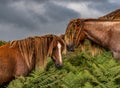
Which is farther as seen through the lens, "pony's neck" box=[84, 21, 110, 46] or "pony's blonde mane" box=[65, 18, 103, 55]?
"pony's neck" box=[84, 21, 110, 46]

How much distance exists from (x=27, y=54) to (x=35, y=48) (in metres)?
Answer: 0.28

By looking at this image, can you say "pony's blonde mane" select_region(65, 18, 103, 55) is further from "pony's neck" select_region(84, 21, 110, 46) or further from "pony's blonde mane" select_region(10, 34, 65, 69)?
"pony's blonde mane" select_region(10, 34, 65, 69)

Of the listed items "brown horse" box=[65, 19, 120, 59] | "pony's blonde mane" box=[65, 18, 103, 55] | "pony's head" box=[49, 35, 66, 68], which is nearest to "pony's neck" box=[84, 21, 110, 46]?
"brown horse" box=[65, 19, 120, 59]

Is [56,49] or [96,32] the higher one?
[96,32]

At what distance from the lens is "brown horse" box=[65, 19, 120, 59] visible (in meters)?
12.0

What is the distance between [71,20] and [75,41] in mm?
694

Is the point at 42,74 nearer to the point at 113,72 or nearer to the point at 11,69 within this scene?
the point at 113,72

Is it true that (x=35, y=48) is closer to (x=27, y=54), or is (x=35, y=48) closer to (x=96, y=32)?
(x=27, y=54)

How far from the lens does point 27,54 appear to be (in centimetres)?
1053

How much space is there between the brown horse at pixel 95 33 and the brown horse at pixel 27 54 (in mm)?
1231

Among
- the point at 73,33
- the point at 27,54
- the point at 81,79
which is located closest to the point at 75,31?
the point at 73,33

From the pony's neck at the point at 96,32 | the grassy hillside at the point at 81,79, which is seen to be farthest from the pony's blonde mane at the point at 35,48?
the grassy hillside at the point at 81,79

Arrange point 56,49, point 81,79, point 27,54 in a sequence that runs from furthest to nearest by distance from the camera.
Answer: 1. point 56,49
2. point 27,54
3. point 81,79

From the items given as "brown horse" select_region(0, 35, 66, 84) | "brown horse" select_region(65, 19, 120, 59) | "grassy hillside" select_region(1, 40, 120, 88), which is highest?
"brown horse" select_region(65, 19, 120, 59)
